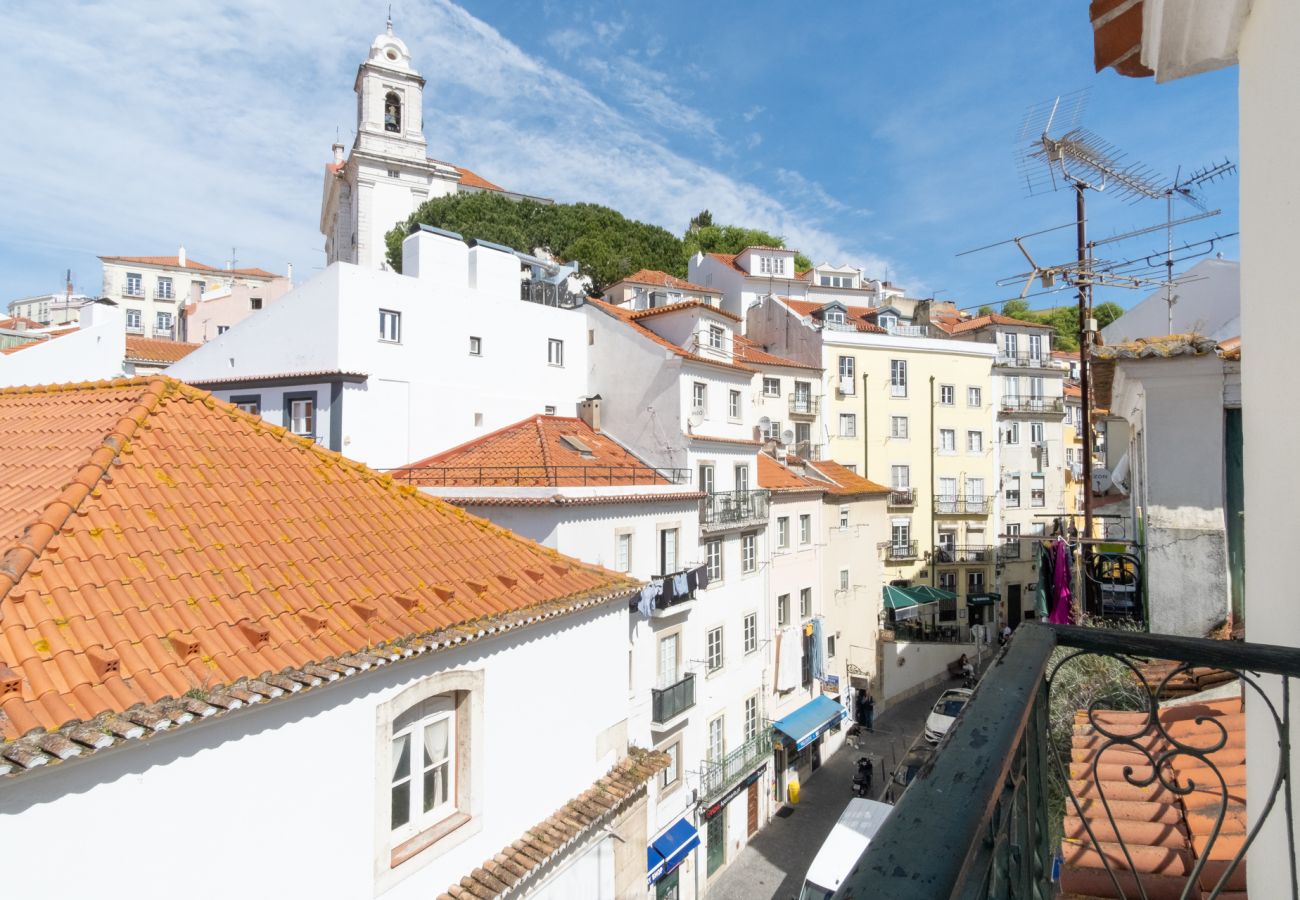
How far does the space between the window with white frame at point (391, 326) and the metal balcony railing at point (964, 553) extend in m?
28.1

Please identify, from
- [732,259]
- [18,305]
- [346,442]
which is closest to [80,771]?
[346,442]

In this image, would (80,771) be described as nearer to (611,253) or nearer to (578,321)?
(578,321)

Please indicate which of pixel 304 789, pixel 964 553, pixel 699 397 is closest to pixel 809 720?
pixel 699 397

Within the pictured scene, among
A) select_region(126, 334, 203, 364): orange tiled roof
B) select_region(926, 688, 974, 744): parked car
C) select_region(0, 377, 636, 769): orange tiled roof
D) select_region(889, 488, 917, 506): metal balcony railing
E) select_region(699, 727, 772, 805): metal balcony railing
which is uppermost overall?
select_region(126, 334, 203, 364): orange tiled roof

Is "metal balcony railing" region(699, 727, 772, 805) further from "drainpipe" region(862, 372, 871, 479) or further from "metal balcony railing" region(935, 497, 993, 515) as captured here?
"metal balcony railing" region(935, 497, 993, 515)

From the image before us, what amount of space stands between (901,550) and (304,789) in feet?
108

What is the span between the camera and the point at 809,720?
25312 mm

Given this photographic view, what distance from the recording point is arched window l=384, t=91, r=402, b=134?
5316 centimetres

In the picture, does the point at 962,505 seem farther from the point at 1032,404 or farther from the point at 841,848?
the point at 841,848

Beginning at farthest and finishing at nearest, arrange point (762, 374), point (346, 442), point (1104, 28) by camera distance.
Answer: point (762, 374), point (346, 442), point (1104, 28)

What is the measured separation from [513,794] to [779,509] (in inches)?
731

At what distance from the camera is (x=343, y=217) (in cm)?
5591

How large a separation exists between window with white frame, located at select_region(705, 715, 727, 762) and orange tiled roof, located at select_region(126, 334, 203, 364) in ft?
85.8

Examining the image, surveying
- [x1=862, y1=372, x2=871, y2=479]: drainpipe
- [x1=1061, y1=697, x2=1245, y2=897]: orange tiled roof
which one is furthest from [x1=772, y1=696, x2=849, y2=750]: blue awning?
[x1=1061, y1=697, x2=1245, y2=897]: orange tiled roof
